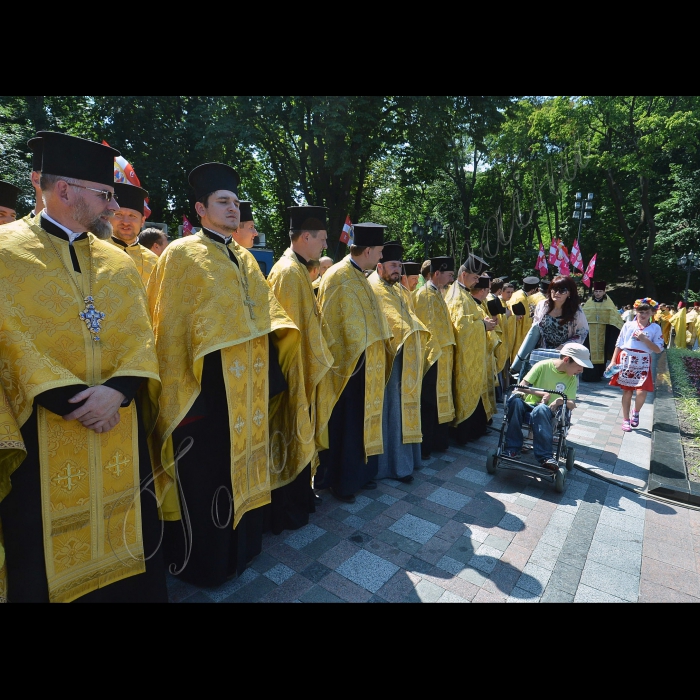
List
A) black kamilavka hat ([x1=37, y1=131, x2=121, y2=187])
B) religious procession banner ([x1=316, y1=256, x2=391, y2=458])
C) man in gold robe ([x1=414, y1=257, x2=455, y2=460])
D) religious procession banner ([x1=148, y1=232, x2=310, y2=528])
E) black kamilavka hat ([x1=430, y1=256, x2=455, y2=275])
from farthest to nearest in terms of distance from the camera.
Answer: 1. black kamilavka hat ([x1=430, y1=256, x2=455, y2=275])
2. man in gold robe ([x1=414, y1=257, x2=455, y2=460])
3. religious procession banner ([x1=316, y1=256, x2=391, y2=458])
4. religious procession banner ([x1=148, y1=232, x2=310, y2=528])
5. black kamilavka hat ([x1=37, y1=131, x2=121, y2=187])

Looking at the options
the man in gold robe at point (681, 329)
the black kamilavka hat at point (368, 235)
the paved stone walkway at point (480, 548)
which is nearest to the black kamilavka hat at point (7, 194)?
the black kamilavka hat at point (368, 235)

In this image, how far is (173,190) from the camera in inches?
742

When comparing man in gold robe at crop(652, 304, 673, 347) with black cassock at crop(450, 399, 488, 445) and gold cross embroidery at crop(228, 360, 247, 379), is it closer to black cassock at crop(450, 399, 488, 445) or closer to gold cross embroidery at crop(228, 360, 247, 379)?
black cassock at crop(450, 399, 488, 445)

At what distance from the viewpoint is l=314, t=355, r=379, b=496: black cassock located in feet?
14.6

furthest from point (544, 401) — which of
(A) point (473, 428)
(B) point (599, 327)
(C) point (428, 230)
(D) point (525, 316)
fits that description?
(C) point (428, 230)

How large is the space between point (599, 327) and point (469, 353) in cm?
710

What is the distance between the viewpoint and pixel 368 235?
4.45 meters

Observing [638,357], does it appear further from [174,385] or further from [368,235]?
[174,385]

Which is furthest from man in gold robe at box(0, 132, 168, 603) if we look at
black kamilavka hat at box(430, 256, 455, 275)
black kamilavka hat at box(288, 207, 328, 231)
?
black kamilavka hat at box(430, 256, 455, 275)

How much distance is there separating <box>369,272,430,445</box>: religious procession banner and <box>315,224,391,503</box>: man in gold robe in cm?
34

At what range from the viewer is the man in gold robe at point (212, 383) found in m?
2.79

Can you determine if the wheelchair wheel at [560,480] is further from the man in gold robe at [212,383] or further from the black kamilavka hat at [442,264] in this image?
the man in gold robe at [212,383]

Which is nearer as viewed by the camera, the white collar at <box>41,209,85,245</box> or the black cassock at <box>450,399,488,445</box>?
the white collar at <box>41,209,85,245</box>

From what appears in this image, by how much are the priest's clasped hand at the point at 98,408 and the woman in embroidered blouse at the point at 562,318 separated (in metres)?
5.07
